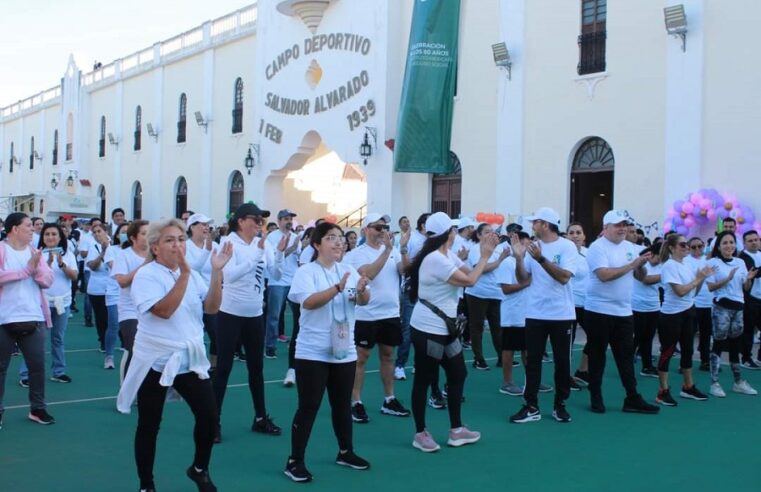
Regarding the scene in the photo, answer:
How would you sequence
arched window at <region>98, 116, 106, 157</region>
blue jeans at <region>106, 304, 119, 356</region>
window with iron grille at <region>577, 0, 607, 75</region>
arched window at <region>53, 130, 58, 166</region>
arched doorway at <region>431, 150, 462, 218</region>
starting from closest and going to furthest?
blue jeans at <region>106, 304, 119, 356</region>, window with iron grille at <region>577, 0, 607, 75</region>, arched doorway at <region>431, 150, 462, 218</region>, arched window at <region>98, 116, 106, 157</region>, arched window at <region>53, 130, 58, 166</region>

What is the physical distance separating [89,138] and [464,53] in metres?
25.4

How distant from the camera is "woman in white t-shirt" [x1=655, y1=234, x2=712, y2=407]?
8.60m

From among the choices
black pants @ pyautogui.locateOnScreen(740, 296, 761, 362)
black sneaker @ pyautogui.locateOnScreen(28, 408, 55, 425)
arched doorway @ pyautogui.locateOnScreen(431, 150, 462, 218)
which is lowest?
black sneaker @ pyautogui.locateOnScreen(28, 408, 55, 425)

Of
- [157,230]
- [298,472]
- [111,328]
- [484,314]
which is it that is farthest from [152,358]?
[484,314]

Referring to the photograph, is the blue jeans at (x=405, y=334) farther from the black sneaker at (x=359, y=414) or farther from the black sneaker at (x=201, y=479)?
the black sneaker at (x=201, y=479)

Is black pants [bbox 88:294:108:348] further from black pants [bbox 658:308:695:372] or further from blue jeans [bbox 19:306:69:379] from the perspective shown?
black pants [bbox 658:308:695:372]

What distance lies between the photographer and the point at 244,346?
22.5 feet

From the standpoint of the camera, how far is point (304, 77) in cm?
2439

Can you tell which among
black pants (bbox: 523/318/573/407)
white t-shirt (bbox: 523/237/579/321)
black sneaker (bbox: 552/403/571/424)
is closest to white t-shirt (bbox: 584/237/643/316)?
white t-shirt (bbox: 523/237/579/321)

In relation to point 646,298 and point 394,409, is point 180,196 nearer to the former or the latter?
point 646,298

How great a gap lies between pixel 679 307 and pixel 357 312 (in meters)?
3.55

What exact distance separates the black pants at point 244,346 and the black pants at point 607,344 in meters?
3.31

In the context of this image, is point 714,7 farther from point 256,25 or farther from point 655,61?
point 256,25

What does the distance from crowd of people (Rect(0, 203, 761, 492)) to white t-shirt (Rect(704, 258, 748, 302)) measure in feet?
0.09
